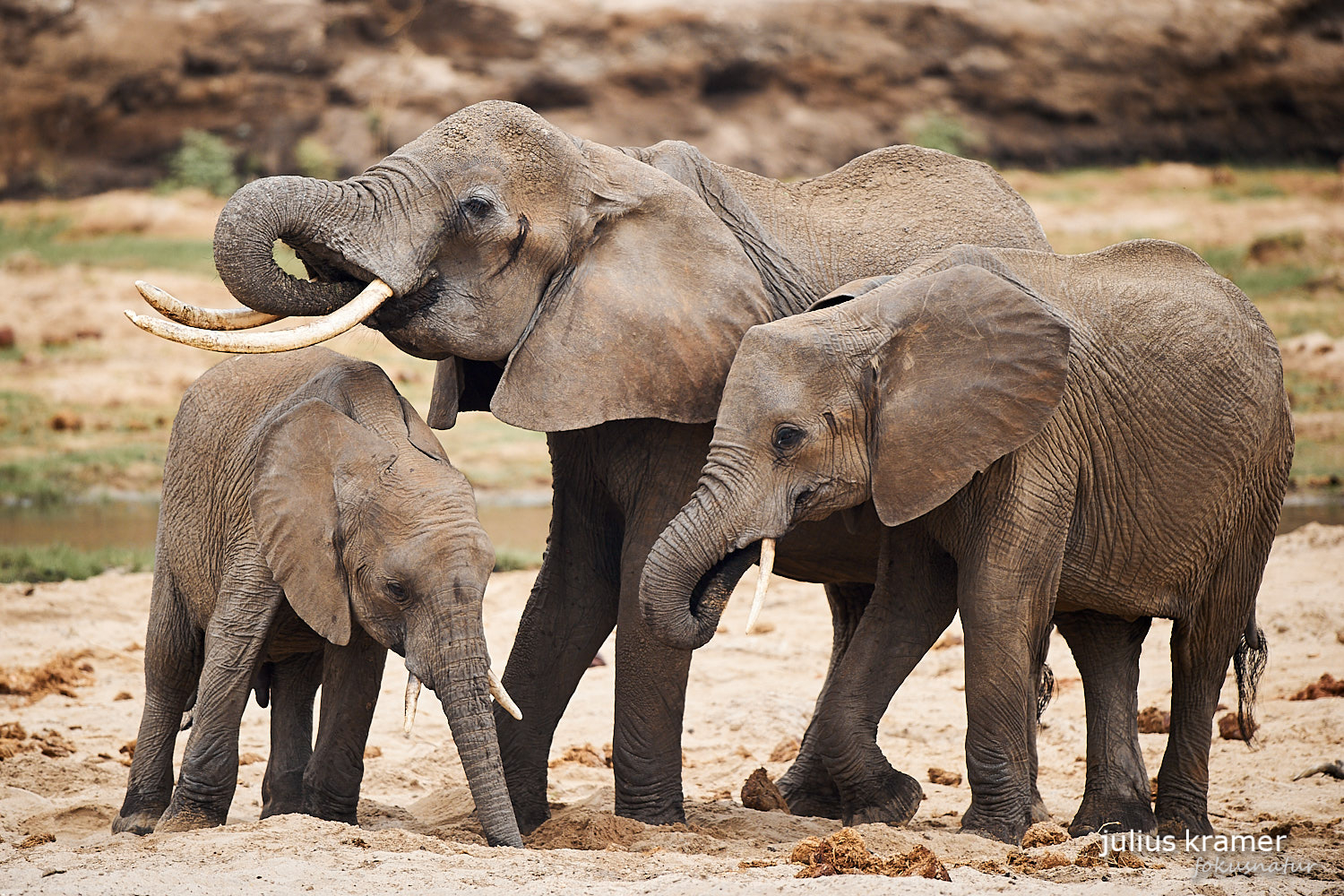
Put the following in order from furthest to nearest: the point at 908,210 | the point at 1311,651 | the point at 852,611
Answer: the point at 1311,651
the point at 852,611
the point at 908,210

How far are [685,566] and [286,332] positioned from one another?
1.42 m

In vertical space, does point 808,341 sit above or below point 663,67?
below

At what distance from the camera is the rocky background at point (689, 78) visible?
74.3 feet

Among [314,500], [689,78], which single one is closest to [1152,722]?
[314,500]

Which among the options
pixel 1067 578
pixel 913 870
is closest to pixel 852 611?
pixel 1067 578

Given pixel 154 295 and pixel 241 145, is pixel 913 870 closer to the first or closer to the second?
pixel 154 295

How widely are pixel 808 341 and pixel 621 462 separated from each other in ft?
2.99

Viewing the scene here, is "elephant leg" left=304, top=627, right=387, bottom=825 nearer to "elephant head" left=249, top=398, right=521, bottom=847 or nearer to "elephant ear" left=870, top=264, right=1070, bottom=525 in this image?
"elephant head" left=249, top=398, right=521, bottom=847

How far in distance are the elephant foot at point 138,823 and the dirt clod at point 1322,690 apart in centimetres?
507

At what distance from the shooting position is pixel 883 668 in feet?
18.7

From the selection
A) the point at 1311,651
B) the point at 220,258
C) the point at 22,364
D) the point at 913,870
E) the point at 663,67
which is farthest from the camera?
the point at 663,67

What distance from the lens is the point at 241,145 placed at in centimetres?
2316

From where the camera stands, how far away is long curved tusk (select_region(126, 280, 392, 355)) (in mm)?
5055

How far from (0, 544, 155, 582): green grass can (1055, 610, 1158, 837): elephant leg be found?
6.04 metres
